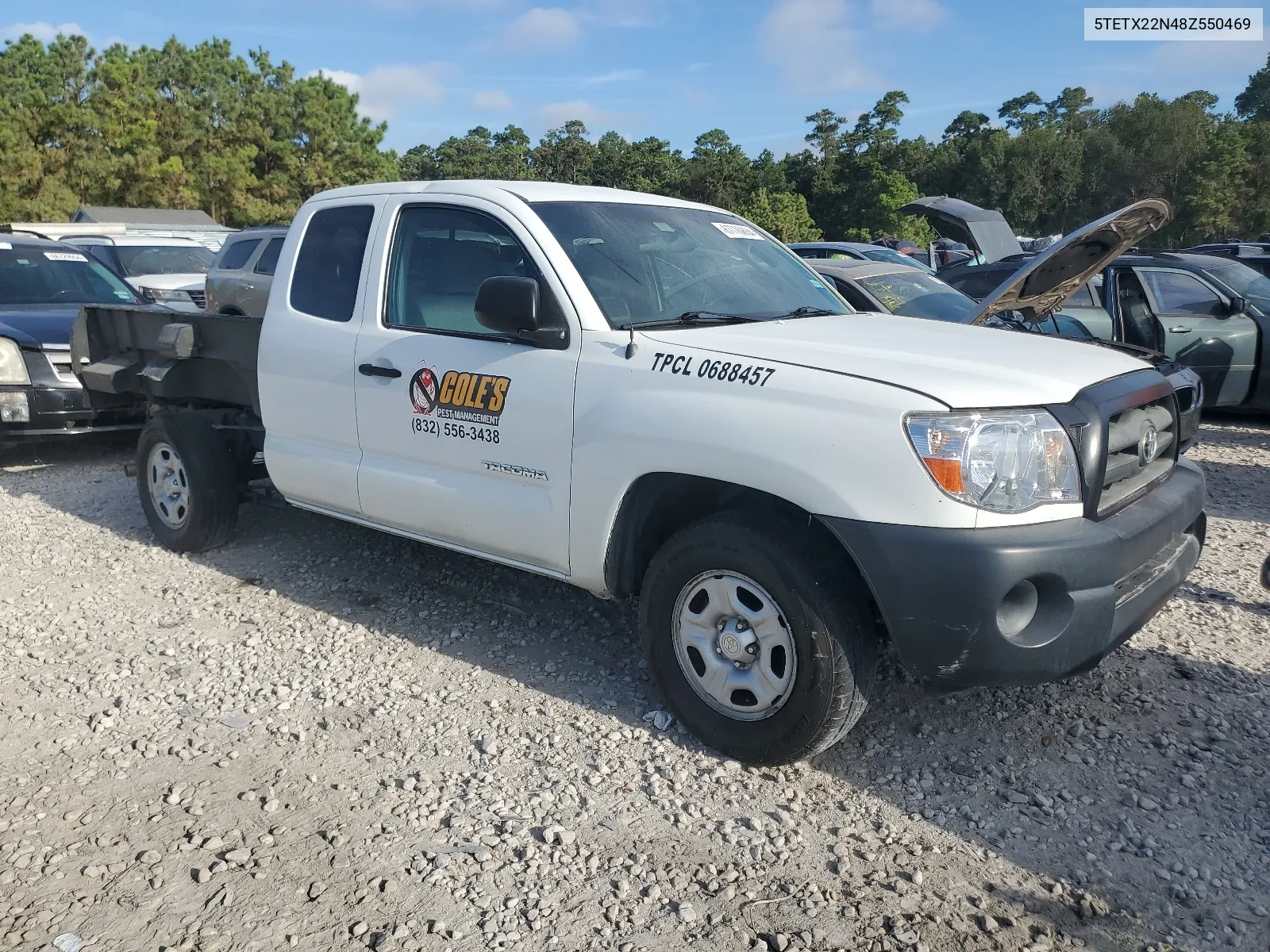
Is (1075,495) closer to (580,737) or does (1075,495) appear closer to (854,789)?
(854,789)

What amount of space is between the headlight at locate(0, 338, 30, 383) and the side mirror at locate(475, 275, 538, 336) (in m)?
5.48

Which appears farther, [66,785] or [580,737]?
[580,737]

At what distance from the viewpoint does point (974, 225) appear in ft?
30.8

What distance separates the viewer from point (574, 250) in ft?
13.2

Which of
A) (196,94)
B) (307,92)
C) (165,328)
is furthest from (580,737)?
(196,94)

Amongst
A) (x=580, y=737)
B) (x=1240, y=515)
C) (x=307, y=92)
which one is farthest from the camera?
(x=307, y=92)

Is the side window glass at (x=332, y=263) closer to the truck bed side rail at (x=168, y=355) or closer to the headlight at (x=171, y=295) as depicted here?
the truck bed side rail at (x=168, y=355)

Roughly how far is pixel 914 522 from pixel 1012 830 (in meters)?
1.01

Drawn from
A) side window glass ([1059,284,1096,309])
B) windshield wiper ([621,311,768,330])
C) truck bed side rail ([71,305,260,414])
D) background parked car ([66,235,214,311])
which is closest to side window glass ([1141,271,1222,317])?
side window glass ([1059,284,1096,309])

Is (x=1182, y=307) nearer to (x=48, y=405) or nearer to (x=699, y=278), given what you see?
(x=699, y=278)

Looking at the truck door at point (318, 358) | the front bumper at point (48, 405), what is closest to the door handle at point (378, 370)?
the truck door at point (318, 358)

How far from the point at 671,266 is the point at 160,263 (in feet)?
44.7

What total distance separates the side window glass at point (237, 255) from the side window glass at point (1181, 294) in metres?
9.36

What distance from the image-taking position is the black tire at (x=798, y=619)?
126 inches
